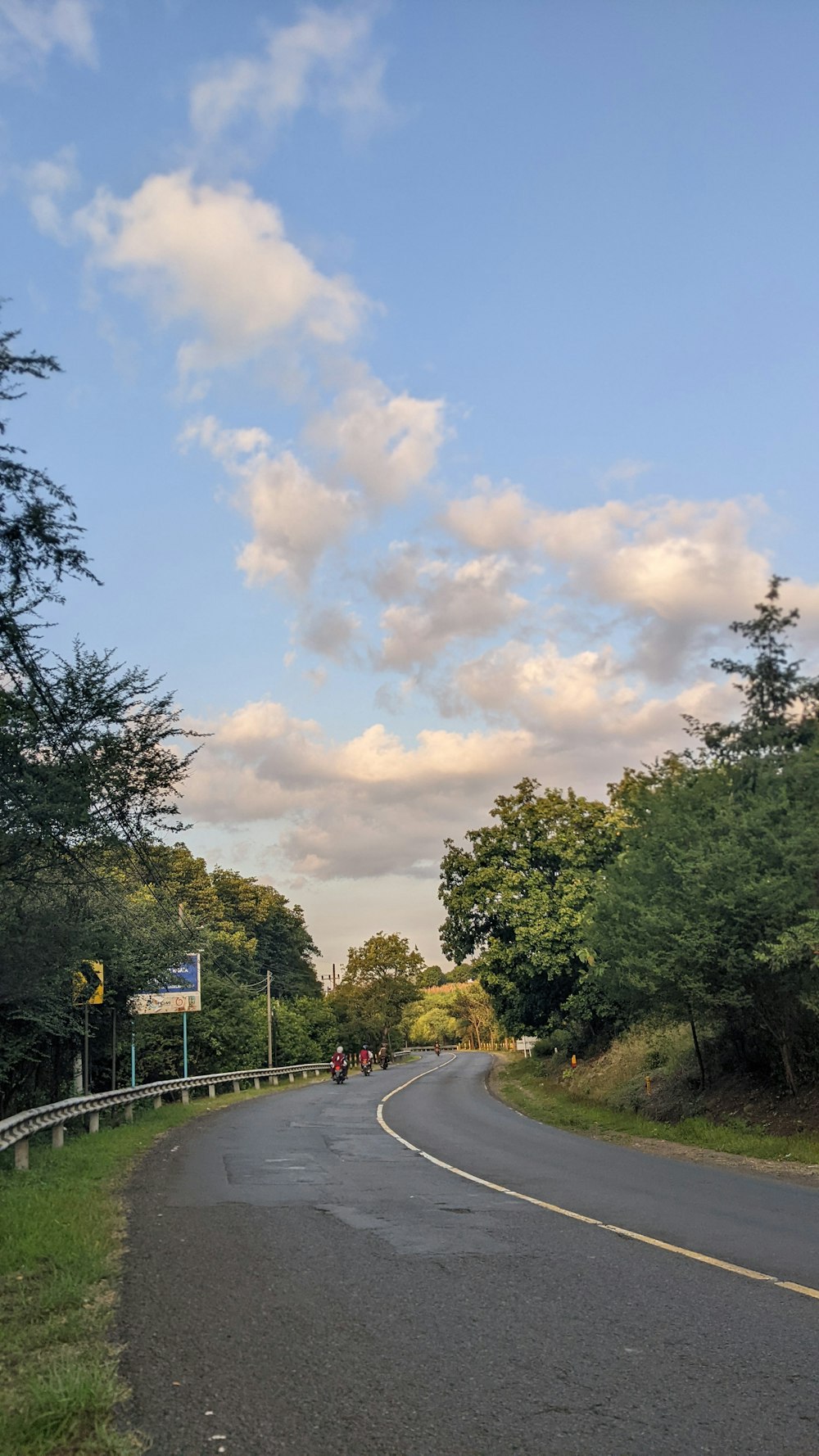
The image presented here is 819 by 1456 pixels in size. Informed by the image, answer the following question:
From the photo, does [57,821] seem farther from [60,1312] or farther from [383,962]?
[383,962]

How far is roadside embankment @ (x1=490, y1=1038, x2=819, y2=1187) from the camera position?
57.2ft

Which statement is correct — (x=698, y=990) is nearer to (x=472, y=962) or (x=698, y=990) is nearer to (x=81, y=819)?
(x=81, y=819)

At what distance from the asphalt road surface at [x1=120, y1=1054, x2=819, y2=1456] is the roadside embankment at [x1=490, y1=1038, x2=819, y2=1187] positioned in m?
3.69

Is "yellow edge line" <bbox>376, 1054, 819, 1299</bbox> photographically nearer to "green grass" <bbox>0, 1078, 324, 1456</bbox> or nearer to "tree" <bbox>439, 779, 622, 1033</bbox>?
"green grass" <bbox>0, 1078, 324, 1456</bbox>

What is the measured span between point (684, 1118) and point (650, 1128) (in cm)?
82

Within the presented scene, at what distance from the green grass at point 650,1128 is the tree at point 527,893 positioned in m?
4.70

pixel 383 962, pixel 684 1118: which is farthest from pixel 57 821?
pixel 383 962

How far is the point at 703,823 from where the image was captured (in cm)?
2100

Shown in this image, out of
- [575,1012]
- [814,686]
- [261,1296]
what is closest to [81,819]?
[261,1296]

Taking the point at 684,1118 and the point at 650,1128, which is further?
the point at 684,1118

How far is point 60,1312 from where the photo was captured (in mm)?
6844

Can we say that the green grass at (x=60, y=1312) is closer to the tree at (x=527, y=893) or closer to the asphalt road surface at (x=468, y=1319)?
the asphalt road surface at (x=468, y=1319)

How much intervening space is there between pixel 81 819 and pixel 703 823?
12.0m

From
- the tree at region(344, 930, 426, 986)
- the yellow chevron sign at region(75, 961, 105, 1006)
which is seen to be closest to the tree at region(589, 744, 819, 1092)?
the yellow chevron sign at region(75, 961, 105, 1006)
